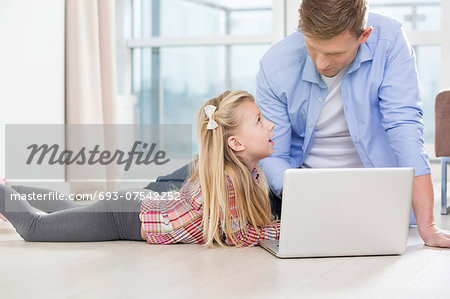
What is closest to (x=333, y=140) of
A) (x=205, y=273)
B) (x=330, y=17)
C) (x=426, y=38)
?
(x=330, y=17)

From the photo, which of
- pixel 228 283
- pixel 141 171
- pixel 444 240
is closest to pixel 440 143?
pixel 444 240

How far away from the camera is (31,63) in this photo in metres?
2.71

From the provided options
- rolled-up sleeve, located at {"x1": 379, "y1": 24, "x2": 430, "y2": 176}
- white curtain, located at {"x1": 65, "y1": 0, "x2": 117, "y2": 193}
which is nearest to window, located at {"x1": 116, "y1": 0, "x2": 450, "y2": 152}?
white curtain, located at {"x1": 65, "y1": 0, "x2": 117, "y2": 193}

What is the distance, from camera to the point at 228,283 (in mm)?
1259

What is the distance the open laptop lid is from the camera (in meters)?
1.42

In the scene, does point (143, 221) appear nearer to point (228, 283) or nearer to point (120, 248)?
point (120, 248)

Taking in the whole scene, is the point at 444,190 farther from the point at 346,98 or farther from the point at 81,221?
the point at 81,221

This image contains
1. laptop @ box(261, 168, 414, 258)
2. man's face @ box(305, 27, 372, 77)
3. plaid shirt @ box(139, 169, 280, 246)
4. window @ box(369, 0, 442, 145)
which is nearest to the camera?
laptop @ box(261, 168, 414, 258)

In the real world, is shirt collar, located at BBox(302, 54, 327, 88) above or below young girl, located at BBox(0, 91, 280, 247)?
above

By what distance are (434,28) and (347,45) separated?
2.51 metres

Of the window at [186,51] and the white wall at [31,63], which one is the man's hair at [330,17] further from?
the window at [186,51]

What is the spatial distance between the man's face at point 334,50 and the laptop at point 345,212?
1.19 feet

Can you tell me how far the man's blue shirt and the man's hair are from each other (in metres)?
0.21

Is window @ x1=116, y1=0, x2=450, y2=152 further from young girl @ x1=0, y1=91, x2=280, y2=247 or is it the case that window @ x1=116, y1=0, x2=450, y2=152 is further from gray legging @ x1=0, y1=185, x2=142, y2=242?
gray legging @ x1=0, y1=185, x2=142, y2=242
